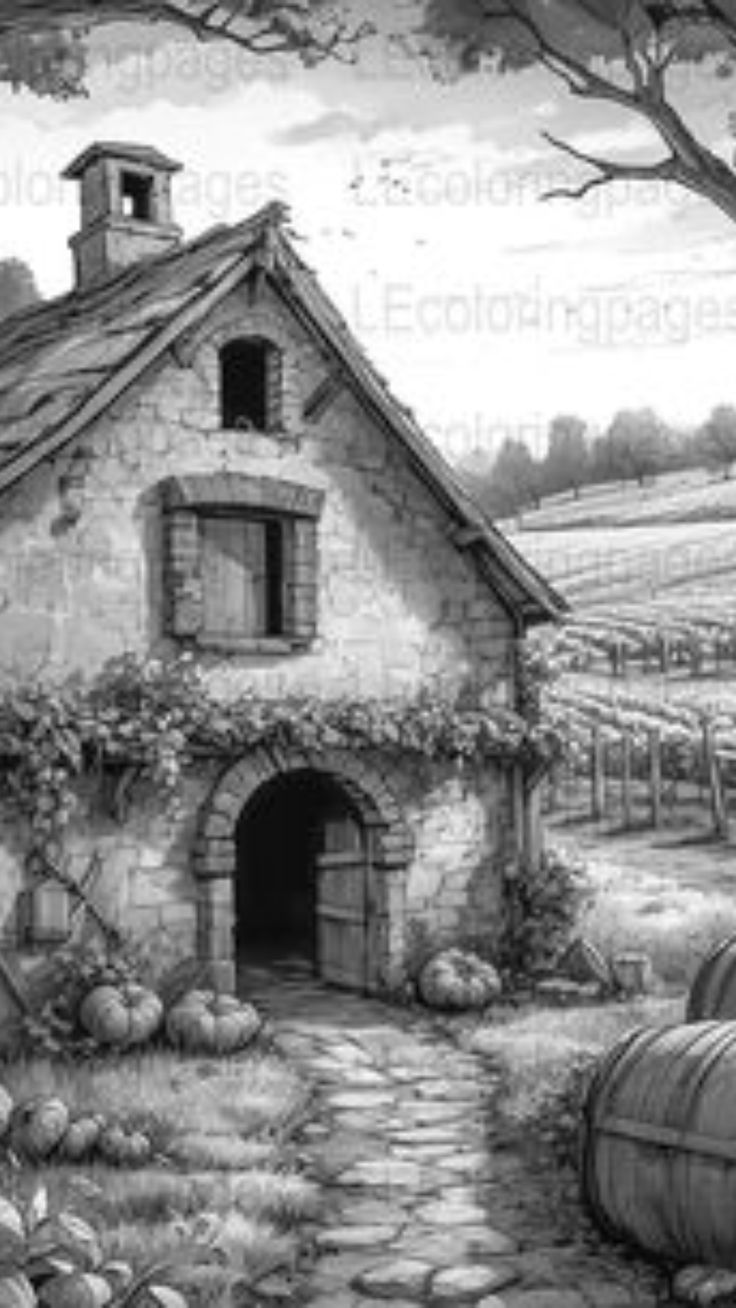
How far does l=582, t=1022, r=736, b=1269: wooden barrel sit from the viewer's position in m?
7.30

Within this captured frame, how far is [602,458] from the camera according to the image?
5291 centimetres

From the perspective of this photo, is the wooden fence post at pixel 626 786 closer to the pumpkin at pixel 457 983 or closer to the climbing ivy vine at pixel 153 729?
the climbing ivy vine at pixel 153 729

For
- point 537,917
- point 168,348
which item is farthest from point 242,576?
point 537,917

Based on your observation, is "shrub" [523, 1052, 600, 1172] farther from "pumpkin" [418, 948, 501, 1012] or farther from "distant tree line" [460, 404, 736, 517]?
"distant tree line" [460, 404, 736, 517]

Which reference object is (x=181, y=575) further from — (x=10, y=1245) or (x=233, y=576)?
(x=10, y=1245)

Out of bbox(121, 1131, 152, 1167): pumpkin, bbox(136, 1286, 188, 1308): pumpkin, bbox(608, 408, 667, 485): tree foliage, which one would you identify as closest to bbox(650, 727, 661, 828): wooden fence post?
bbox(121, 1131, 152, 1167): pumpkin

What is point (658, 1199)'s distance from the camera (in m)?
7.60

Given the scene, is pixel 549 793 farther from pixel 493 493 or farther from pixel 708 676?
pixel 493 493

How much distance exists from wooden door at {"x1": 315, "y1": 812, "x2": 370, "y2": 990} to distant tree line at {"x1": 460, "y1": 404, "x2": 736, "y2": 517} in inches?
1406

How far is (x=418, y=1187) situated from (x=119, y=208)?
388 inches

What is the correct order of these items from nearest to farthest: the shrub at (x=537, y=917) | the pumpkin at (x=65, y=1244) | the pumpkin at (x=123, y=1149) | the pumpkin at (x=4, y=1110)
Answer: the pumpkin at (x=65, y=1244) < the pumpkin at (x=4, y=1110) < the pumpkin at (x=123, y=1149) < the shrub at (x=537, y=917)

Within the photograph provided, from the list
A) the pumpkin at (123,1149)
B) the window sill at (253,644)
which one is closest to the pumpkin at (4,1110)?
the pumpkin at (123,1149)

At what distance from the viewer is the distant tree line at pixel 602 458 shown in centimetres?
5059

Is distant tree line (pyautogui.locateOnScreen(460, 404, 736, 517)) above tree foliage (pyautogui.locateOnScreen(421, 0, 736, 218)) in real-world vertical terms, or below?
above
